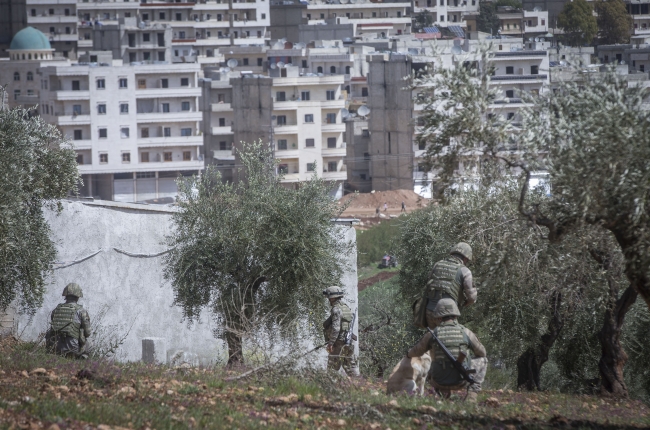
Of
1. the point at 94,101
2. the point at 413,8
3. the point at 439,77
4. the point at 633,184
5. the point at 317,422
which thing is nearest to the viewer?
the point at 633,184

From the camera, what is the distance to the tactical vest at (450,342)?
11.2 meters

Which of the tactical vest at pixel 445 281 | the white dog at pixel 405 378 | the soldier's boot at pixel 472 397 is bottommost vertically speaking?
the soldier's boot at pixel 472 397

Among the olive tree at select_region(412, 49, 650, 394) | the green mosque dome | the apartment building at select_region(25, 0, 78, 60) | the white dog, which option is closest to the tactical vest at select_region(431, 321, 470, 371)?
the white dog

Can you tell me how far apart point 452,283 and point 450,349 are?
3.80ft

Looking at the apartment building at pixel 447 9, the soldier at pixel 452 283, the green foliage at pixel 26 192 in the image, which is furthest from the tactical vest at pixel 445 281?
the apartment building at pixel 447 9

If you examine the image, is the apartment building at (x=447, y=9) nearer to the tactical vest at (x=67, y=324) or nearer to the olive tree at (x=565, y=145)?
the tactical vest at (x=67, y=324)

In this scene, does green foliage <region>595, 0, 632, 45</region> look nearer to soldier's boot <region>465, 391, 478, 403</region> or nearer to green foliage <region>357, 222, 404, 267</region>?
green foliage <region>357, 222, 404, 267</region>

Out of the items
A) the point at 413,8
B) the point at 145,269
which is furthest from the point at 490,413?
the point at 413,8

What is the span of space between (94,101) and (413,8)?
86.6 meters

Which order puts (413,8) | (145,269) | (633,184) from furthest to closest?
(413,8), (145,269), (633,184)

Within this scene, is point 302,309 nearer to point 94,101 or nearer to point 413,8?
point 94,101

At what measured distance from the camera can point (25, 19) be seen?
145 m

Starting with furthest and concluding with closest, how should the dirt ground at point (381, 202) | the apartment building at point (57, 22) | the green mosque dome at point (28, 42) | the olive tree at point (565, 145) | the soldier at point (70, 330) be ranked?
the apartment building at point (57, 22) < the green mosque dome at point (28, 42) < the dirt ground at point (381, 202) < the soldier at point (70, 330) < the olive tree at point (565, 145)

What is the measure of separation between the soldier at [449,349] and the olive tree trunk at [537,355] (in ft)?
20.0
